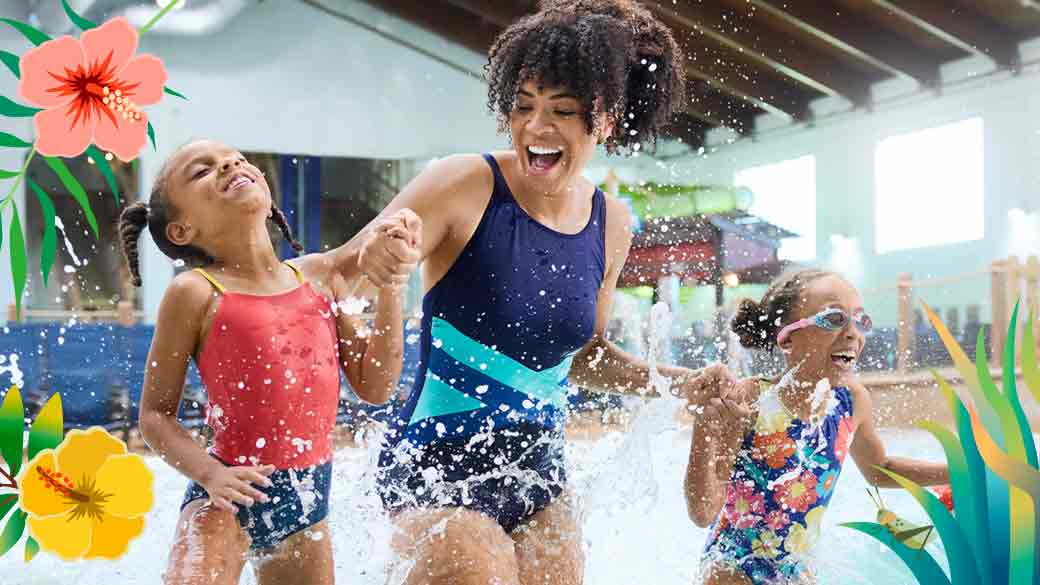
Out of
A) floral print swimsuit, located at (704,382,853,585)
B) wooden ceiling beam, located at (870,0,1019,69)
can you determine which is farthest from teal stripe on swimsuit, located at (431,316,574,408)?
wooden ceiling beam, located at (870,0,1019,69)

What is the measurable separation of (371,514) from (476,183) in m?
0.41

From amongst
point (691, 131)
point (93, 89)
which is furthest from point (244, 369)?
point (691, 131)

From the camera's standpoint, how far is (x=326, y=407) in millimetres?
1108

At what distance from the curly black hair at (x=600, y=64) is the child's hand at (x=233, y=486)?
0.49m

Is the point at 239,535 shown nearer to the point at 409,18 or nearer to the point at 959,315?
the point at 409,18

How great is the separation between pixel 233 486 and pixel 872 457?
87 centimetres

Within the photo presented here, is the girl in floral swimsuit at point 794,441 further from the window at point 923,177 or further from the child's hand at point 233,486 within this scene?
the window at point 923,177

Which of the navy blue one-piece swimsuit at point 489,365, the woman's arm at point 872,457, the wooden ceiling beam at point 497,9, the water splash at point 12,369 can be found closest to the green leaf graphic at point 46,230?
the water splash at point 12,369

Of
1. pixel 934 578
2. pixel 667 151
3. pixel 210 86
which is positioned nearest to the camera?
pixel 934 578

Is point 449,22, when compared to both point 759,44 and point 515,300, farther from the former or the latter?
point 515,300

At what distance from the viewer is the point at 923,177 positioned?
2580mm

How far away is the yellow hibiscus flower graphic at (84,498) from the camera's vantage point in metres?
1.27

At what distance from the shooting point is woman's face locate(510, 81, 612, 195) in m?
1.10

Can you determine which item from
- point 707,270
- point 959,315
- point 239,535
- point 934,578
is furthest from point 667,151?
point 959,315
